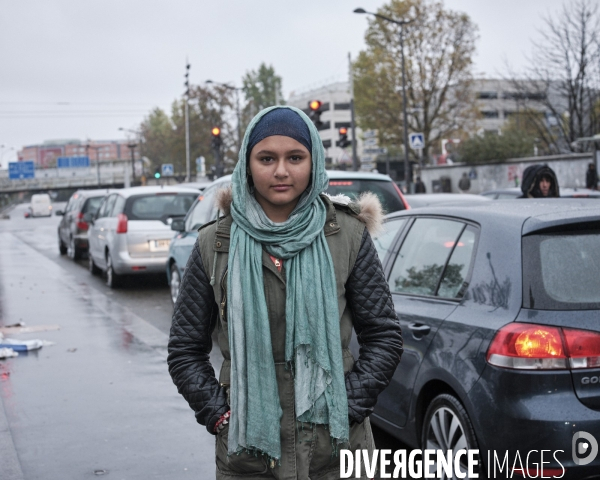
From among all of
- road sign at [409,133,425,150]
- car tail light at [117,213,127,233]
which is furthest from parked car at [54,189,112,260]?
road sign at [409,133,425,150]

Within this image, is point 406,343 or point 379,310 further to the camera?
point 406,343

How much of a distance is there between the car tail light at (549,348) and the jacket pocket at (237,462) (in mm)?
1507

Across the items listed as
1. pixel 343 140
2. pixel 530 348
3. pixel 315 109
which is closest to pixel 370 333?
pixel 530 348

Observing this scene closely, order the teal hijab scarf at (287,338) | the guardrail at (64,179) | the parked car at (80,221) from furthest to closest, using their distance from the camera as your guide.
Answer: the guardrail at (64,179), the parked car at (80,221), the teal hijab scarf at (287,338)

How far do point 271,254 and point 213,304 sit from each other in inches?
10.5

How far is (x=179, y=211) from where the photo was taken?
1352 cm

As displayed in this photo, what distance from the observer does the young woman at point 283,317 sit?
2355 mm

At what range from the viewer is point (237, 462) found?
2418mm

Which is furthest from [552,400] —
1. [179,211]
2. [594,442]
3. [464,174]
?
[464,174]

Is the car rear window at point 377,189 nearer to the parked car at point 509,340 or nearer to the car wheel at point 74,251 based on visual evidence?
the parked car at point 509,340

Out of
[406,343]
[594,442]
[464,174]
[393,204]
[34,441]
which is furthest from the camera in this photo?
[464,174]

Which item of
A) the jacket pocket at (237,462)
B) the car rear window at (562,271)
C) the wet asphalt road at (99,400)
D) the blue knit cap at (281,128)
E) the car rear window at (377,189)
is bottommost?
the wet asphalt road at (99,400)

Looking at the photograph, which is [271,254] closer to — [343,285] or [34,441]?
[343,285]

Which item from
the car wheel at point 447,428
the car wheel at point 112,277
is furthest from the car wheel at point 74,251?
the car wheel at point 447,428
